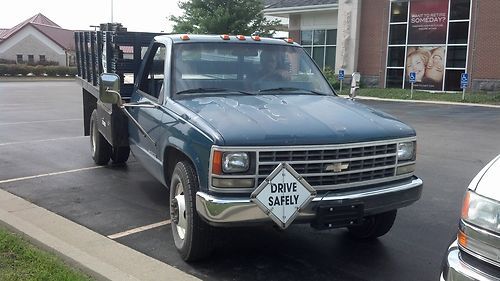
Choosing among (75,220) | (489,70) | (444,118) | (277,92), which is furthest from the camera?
(489,70)

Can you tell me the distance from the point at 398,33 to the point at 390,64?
1.57m

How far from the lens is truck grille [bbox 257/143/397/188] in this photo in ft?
13.3

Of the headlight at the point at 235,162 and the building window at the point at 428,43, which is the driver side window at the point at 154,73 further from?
the building window at the point at 428,43

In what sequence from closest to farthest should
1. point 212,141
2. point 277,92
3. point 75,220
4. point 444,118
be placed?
point 212,141 → point 277,92 → point 75,220 → point 444,118

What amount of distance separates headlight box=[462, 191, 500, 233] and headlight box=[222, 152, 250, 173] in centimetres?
163

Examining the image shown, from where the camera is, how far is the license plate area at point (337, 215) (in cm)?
409

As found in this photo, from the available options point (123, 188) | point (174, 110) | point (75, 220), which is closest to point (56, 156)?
point (123, 188)

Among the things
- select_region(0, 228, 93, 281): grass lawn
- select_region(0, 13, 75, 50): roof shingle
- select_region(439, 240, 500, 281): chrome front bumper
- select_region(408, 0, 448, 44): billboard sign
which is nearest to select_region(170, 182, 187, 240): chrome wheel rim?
select_region(0, 228, 93, 281): grass lawn

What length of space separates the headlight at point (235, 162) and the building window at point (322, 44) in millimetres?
27905

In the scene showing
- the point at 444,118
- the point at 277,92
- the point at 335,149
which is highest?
the point at 277,92

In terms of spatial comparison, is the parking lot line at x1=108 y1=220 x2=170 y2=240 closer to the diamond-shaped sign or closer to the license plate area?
the diamond-shaped sign

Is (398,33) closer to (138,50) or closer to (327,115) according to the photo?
(138,50)

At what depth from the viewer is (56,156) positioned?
9344 mm

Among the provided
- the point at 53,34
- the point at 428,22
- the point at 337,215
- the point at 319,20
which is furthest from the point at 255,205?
the point at 53,34
